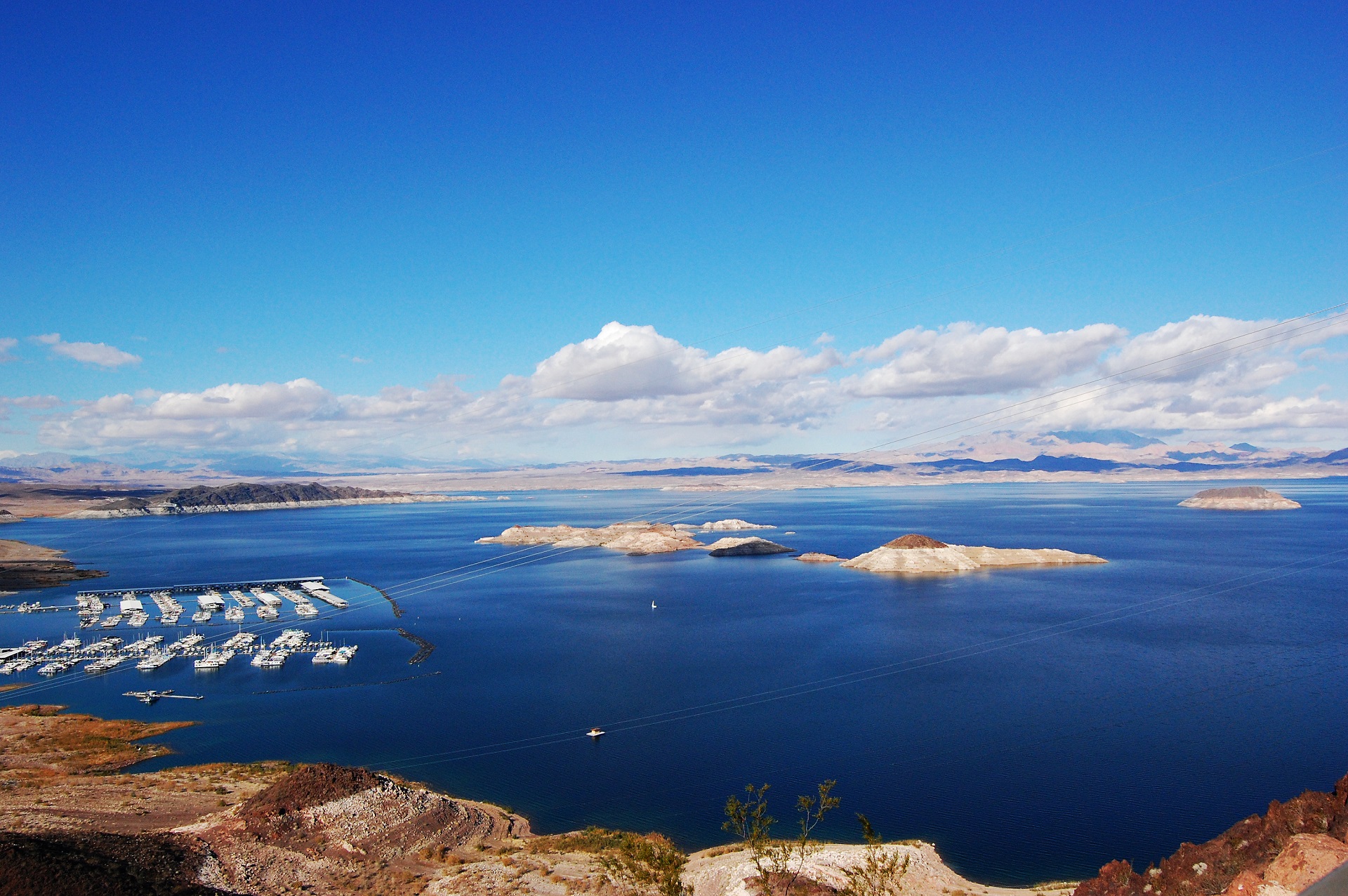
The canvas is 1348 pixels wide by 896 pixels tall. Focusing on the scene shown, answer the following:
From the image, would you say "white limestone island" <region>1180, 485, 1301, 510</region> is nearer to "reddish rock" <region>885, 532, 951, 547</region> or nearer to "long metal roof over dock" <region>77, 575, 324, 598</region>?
"reddish rock" <region>885, 532, 951, 547</region>

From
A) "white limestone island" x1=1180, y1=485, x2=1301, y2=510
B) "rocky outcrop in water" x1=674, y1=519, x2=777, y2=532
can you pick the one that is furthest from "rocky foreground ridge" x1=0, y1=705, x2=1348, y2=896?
"white limestone island" x1=1180, y1=485, x2=1301, y2=510

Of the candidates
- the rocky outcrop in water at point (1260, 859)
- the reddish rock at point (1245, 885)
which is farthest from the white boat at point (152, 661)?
the reddish rock at point (1245, 885)

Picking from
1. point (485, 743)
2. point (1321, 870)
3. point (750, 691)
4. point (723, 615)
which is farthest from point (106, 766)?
point (723, 615)

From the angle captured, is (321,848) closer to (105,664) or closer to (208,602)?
(105,664)

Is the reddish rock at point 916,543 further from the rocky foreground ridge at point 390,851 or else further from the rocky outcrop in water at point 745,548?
the rocky foreground ridge at point 390,851

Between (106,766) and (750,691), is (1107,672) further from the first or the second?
(106,766)

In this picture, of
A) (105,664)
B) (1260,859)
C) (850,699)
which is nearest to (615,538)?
(105,664)
